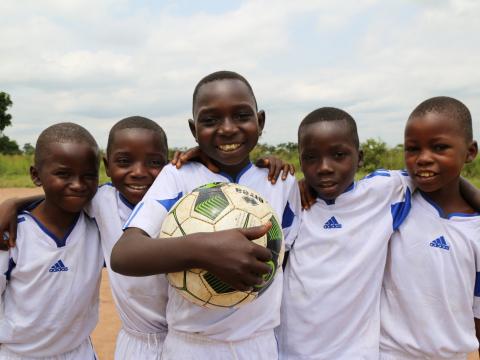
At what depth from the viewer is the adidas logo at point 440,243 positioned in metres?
2.39

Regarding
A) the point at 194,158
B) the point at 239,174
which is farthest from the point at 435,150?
the point at 194,158

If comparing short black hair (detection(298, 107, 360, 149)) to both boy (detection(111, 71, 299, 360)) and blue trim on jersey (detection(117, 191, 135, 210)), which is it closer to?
boy (detection(111, 71, 299, 360))

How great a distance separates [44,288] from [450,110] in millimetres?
2428

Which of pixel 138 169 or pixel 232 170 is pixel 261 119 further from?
pixel 138 169

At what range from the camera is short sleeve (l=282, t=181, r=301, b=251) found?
2.45m

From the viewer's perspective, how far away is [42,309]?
250cm

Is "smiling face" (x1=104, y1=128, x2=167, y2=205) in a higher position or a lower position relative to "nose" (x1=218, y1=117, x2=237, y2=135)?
lower

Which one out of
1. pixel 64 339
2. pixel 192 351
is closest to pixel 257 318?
pixel 192 351

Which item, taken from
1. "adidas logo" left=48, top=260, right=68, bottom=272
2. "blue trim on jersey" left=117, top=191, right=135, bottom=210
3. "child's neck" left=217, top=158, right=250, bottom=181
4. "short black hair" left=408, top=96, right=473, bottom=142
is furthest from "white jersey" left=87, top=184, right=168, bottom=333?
"short black hair" left=408, top=96, right=473, bottom=142

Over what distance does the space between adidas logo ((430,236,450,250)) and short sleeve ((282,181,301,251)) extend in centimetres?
72

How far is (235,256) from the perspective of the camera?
5.15ft

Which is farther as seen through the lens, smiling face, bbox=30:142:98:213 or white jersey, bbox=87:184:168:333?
smiling face, bbox=30:142:98:213

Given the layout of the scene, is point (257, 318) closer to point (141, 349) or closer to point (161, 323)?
point (161, 323)

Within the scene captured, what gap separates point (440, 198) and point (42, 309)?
2293 millimetres
